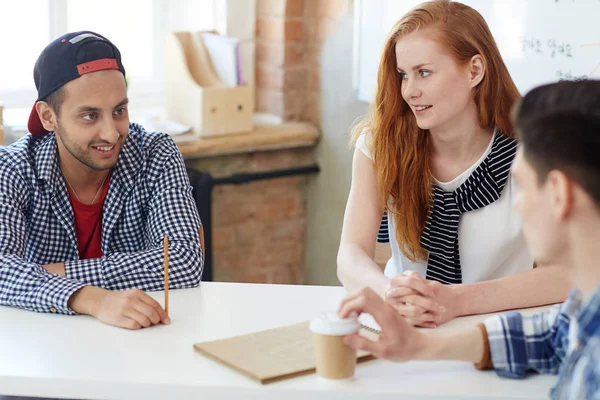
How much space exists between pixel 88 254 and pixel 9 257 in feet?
1.05

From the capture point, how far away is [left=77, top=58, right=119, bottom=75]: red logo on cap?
79.4 inches

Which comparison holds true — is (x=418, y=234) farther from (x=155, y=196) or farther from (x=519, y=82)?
(x=519, y=82)

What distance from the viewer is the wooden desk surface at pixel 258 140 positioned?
10.7ft

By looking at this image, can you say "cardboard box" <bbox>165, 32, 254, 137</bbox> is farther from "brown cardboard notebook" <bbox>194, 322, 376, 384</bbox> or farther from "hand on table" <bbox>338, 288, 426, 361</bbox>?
"hand on table" <bbox>338, 288, 426, 361</bbox>

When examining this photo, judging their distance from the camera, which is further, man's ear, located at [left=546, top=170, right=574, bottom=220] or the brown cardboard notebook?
the brown cardboard notebook

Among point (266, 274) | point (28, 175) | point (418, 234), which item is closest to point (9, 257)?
point (28, 175)

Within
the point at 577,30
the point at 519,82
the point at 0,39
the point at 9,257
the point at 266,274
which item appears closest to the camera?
the point at 9,257

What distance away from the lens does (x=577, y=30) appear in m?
2.45

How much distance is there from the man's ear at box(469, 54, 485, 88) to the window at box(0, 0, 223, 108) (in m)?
1.69

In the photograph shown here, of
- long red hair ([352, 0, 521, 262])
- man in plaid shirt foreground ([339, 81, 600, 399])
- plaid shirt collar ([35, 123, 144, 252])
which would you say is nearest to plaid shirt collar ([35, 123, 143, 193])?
plaid shirt collar ([35, 123, 144, 252])

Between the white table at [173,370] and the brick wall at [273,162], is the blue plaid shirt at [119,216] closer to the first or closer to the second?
the white table at [173,370]

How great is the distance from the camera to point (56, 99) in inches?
81.3

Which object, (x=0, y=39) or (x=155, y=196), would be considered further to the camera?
(x=0, y=39)

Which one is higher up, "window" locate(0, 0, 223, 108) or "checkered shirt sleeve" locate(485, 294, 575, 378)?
"window" locate(0, 0, 223, 108)
